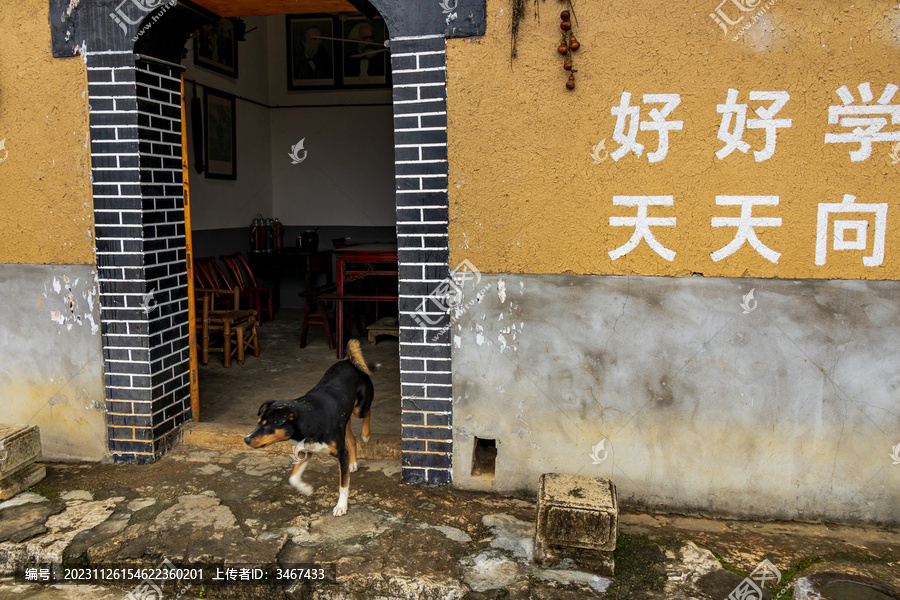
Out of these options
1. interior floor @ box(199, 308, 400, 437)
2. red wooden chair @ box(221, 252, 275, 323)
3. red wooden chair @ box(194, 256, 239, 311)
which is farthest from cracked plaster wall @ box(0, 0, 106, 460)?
red wooden chair @ box(221, 252, 275, 323)

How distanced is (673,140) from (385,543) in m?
2.75

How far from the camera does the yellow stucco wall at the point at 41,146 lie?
4219mm

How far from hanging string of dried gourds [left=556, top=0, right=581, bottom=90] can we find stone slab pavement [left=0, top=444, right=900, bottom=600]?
101 inches

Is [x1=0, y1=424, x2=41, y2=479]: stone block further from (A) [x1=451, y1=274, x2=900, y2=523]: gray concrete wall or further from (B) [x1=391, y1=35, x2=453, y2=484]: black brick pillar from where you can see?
(A) [x1=451, y1=274, x2=900, y2=523]: gray concrete wall

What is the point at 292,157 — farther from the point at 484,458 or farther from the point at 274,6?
the point at 484,458

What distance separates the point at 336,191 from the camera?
10398 millimetres

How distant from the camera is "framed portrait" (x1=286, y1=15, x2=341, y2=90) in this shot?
1005cm

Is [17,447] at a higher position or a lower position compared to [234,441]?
higher

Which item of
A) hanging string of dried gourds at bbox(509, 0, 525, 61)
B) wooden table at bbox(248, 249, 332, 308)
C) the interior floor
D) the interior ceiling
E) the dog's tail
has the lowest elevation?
the interior floor

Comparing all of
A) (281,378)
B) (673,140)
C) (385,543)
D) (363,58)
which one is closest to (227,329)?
(281,378)

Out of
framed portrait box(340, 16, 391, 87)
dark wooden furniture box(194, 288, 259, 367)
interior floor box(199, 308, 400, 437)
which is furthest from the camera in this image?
framed portrait box(340, 16, 391, 87)
